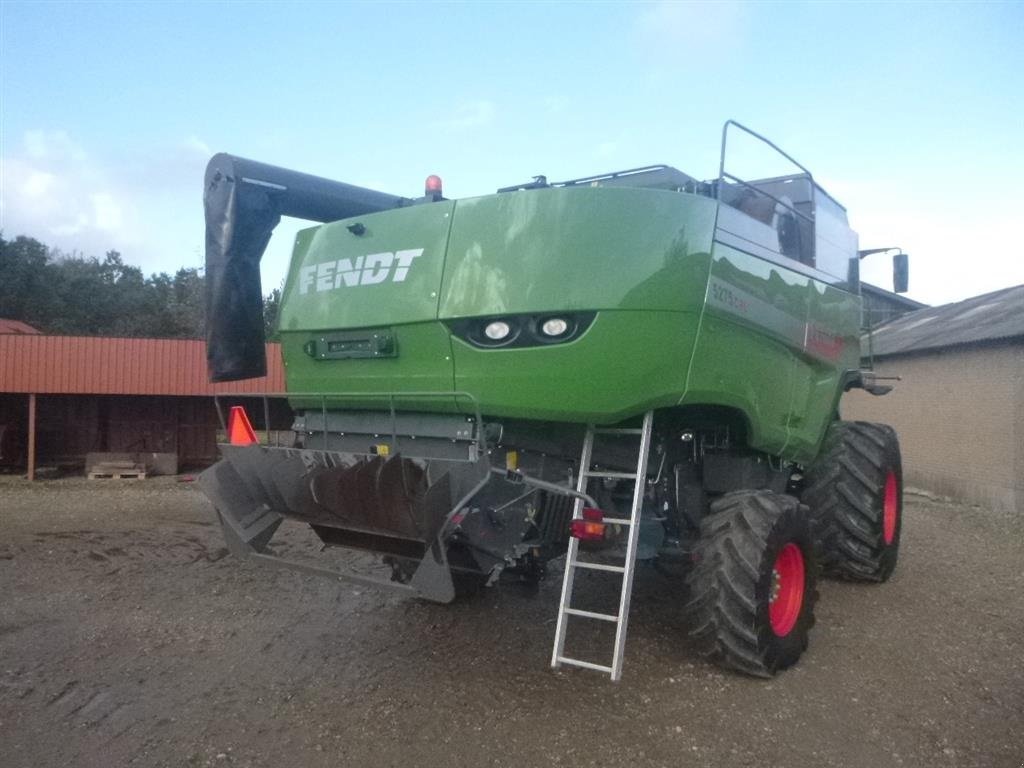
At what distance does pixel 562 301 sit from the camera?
4.10 metres

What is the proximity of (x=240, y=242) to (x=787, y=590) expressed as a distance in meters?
3.84

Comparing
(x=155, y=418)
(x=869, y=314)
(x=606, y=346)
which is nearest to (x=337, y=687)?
(x=606, y=346)

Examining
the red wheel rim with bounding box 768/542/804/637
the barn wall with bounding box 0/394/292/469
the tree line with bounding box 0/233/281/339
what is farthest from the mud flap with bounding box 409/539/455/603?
the tree line with bounding box 0/233/281/339

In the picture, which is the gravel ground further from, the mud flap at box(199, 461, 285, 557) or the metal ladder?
the mud flap at box(199, 461, 285, 557)

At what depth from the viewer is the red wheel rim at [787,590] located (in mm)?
4863

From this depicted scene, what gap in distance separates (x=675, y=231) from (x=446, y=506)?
5.77 feet

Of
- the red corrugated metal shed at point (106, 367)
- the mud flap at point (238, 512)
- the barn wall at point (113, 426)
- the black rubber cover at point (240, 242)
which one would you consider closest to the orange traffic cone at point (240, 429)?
the mud flap at point (238, 512)

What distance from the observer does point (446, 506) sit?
12.7 ft

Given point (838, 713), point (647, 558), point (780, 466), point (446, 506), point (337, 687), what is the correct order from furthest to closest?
point (780, 466), point (647, 558), point (337, 687), point (838, 713), point (446, 506)

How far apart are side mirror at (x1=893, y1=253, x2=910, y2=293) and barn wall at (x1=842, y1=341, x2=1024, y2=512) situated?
5.37 m

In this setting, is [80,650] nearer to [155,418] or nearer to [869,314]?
[869,314]

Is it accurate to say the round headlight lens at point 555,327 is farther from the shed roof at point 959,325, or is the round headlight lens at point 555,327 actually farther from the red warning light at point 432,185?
the shed roof at point 959,325

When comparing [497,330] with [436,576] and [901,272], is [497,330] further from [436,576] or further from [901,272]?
[901,272]

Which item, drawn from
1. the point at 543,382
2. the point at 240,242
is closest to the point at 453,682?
the point at 543,382
